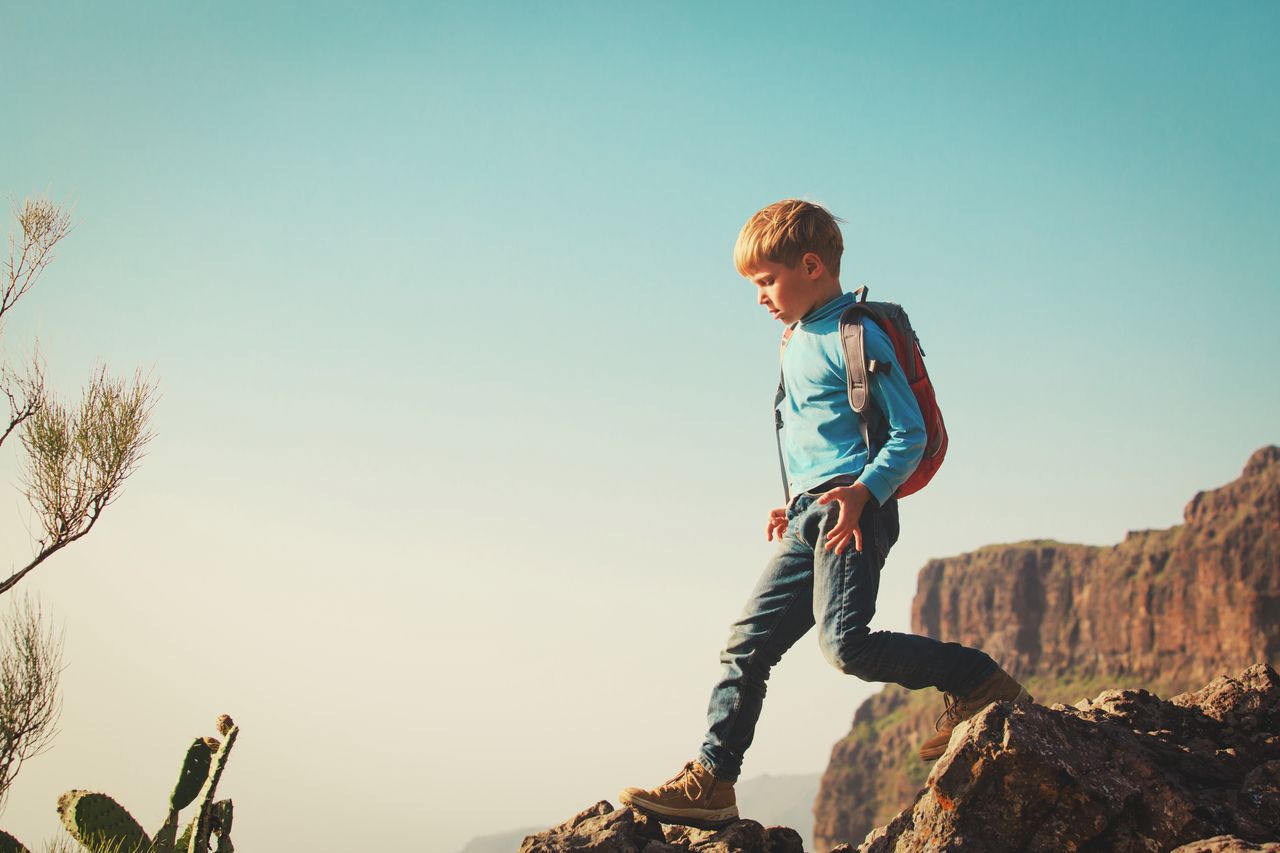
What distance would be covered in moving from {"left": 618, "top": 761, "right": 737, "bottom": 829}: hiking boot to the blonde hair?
2.16 m

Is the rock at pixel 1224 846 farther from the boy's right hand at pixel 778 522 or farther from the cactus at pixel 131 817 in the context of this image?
the cactus at pixel 131 817

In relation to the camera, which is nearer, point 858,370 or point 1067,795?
point 1067,795

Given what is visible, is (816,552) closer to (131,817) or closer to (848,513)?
(848,513)

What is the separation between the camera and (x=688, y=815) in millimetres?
4211

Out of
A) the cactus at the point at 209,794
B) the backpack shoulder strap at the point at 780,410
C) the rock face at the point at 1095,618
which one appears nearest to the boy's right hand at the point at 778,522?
the backpack shoulder strap at the point at 780,410

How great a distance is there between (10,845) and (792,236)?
6125mm

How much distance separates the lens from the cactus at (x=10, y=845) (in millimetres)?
6352

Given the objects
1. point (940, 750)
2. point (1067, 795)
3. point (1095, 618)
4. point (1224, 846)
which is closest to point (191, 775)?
point (940, 750)

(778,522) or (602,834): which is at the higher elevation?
(778,522)

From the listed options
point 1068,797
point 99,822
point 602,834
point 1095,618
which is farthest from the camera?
point 1095,618

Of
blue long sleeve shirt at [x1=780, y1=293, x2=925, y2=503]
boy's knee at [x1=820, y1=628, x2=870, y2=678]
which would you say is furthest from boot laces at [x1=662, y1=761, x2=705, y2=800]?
blue long sleeve shirt at [x1=780, y1=293, x2=925, y2=503]

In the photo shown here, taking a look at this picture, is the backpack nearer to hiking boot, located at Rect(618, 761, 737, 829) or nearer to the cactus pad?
hiking boot, located at Rect(618, 761, 737, 829)

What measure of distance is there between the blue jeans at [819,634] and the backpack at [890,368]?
0.23 meters

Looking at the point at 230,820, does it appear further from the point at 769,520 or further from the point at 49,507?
the point at 49,507
